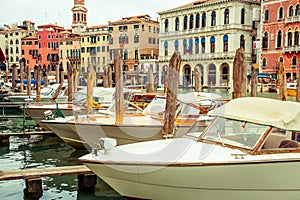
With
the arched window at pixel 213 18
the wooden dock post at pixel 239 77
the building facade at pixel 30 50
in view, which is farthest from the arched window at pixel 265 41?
the building facade at pixel 30 50

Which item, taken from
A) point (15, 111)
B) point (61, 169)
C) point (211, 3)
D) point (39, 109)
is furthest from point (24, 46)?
point (61, 169)

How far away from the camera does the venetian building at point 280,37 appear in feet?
110

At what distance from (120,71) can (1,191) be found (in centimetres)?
497

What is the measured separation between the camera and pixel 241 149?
5.62 meters

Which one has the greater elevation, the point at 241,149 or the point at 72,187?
the point at 241,149

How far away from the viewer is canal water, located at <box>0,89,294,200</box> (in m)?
7.29

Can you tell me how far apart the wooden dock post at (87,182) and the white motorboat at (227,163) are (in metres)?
1.41

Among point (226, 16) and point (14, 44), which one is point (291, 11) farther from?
point (14, 44)

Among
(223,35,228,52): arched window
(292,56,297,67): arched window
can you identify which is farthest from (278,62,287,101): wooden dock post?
(223,35,228,52): arched window

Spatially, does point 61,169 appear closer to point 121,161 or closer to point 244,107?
point 121,161

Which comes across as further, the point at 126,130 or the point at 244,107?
the point at 126,130

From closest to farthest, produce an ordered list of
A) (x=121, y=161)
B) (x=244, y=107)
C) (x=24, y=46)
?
(x=121, y=161) → (x=244, y=107) → (x=24, y=46)

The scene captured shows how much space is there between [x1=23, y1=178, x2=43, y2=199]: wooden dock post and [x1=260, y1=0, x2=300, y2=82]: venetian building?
1132 inches

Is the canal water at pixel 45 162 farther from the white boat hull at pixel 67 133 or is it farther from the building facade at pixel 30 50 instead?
the building facade at pixel 30 50
